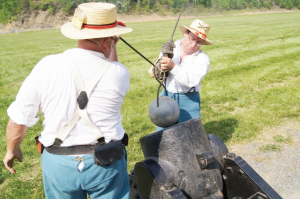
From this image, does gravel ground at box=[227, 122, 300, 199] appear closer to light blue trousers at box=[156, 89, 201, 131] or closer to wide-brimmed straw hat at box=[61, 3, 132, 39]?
light blue trousers at box=[156, 89, 201, 131]

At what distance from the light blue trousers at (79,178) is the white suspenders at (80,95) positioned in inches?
6.9

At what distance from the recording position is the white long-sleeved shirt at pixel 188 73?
3.41 m

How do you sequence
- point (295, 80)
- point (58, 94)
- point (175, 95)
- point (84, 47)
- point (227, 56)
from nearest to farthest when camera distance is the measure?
point (58, 94) → point (84, 47) → point (175, 95) → point (295, 80) → point (227, 56)

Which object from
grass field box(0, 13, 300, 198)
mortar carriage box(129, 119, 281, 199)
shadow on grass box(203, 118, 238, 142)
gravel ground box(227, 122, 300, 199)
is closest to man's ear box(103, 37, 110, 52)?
mortar carriage box(129, 119, 281, 199)

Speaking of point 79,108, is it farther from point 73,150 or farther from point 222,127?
point 222,127

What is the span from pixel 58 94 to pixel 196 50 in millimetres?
2295

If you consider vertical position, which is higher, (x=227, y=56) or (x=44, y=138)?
(x=44, y=138)

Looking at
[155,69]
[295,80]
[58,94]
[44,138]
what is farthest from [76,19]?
[295,80]

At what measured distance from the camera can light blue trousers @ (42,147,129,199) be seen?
1988 mm

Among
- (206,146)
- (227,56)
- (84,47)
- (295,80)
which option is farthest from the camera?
(227,56)

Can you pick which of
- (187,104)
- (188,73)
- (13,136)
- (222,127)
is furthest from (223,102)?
(13,136)

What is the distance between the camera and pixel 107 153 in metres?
1.96

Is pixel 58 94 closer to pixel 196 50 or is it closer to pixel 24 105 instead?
pixel 24 105

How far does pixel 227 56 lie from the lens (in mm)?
11648
